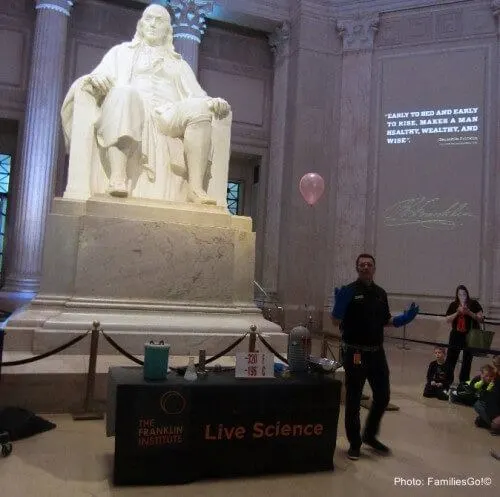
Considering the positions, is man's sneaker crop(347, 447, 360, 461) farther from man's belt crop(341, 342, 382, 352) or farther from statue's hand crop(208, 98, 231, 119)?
statue's hand crop(208, 98, 231, 119)

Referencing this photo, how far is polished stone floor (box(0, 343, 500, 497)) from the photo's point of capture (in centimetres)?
276

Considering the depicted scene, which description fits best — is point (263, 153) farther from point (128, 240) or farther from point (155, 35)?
point (128, 240)

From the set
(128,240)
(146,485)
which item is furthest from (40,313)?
(146,485)

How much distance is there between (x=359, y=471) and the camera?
3168 millimetres

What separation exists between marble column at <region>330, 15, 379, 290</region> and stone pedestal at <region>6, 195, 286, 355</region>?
7.10 metres

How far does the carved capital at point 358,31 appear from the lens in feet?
40.3

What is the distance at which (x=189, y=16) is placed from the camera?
1234 cm

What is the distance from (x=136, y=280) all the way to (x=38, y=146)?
751 cm

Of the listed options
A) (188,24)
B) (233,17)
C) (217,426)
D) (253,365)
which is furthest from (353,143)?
(217,426)

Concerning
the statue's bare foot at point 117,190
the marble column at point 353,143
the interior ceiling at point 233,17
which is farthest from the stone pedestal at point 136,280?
the interior ceiling at point 233,17

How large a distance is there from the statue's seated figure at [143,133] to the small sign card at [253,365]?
251 centimetres

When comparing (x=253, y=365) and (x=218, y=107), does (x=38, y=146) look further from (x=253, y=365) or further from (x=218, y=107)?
(x=253, y=365)

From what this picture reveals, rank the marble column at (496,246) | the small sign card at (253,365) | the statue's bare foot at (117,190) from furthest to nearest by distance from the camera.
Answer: the marble column at (496,246) < the statue's bare foot at (117,190) < the small sign card at (253,365)

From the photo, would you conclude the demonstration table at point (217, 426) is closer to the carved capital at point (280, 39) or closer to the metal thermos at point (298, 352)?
the metal thermos at point (298, 352)
